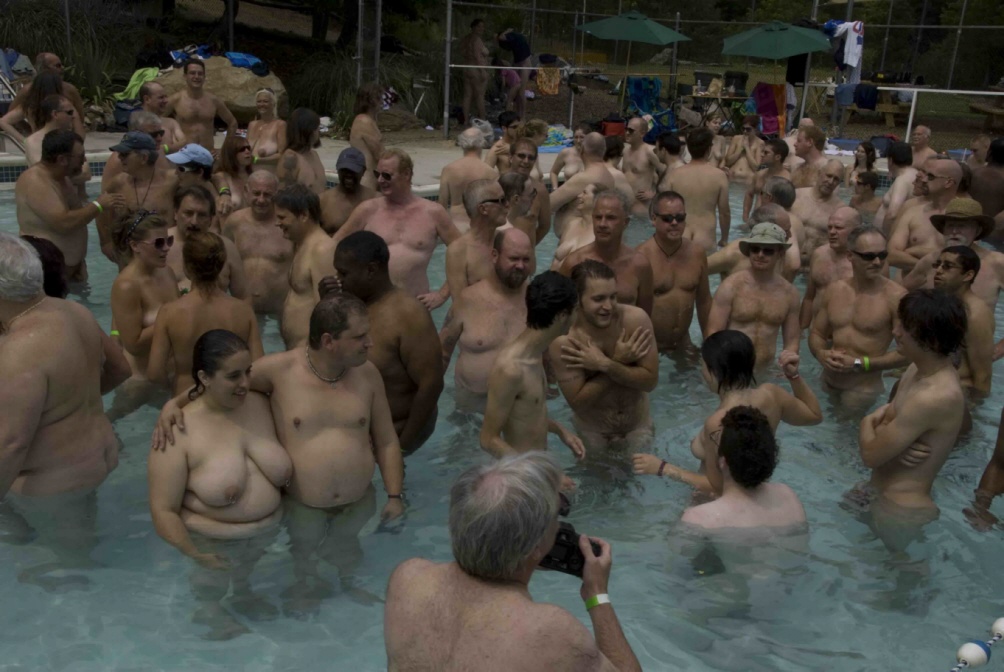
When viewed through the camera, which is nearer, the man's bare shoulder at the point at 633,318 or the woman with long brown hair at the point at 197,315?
the woman with long brown hair at the point at 197,315

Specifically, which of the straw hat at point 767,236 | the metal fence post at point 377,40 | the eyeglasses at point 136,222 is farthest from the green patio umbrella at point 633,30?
the eyeglasses at point 136,222

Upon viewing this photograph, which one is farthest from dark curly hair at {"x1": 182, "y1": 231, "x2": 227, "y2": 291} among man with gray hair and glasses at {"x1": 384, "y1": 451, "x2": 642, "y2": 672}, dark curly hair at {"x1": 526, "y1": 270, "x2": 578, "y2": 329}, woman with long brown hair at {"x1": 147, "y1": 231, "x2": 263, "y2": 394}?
man with gray hair and glasses at {"x1": 384, "y1": 451, "x2": 642, "y2": 672}

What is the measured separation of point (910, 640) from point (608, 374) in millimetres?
1873

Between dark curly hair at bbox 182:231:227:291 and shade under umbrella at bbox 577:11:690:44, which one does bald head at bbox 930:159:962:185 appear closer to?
dark curly hair at bbox 182:231:227:291

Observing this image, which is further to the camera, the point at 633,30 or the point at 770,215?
the point at 633,30

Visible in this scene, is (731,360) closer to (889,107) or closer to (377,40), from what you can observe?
(377,40)

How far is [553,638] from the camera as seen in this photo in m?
2.39

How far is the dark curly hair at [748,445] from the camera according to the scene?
160 inches

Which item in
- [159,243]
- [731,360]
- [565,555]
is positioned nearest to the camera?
[565,555]

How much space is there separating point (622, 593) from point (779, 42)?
584 inches

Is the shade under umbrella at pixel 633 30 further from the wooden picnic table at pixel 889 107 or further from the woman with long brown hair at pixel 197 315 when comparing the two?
the woman with long brown hair at pixel 197 315

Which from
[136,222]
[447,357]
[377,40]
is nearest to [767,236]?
[447,357]

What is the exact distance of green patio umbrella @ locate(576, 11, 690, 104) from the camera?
19.0 meters

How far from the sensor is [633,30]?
19297 mm
